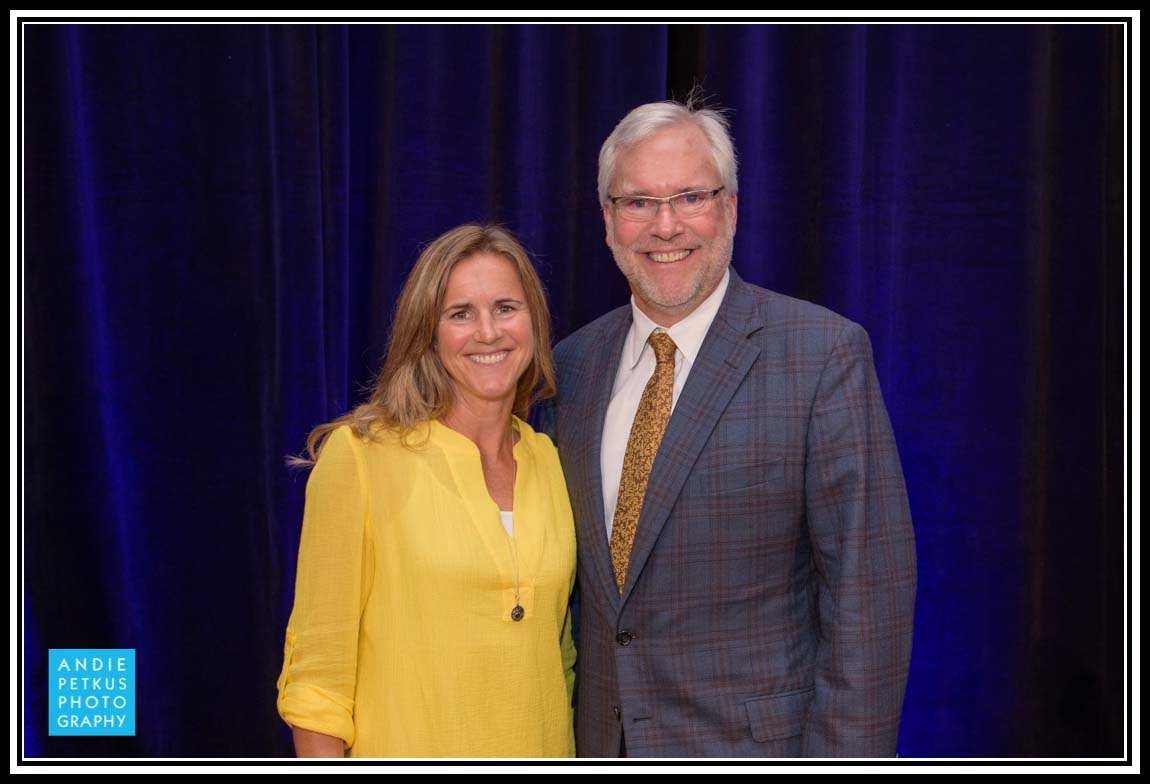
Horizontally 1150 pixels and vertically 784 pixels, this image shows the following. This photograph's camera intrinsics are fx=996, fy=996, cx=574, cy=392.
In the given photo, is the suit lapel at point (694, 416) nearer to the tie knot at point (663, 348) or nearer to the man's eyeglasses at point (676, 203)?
the tie knot at point (663, 348)

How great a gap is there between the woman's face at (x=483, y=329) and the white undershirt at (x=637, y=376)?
0.58 feet

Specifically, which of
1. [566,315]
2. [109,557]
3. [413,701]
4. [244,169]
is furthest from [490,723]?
[244,169]

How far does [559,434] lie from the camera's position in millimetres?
1799

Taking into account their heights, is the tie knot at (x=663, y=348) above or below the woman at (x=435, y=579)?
above

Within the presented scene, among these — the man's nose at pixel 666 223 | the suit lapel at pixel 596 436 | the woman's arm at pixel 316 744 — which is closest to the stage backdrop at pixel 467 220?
the suit lapel at pixel 596 436

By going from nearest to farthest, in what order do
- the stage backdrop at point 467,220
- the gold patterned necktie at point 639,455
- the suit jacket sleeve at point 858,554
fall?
the suit jacket sleeve at point 858,554, the gold patterned necktie at point 639,455, the stage backdrop at point 467,220

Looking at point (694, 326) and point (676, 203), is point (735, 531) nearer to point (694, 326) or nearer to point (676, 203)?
point (694, 326)

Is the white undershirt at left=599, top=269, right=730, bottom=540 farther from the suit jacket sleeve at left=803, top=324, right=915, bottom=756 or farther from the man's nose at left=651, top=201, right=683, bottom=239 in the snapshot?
the suit jacket sleeve at left=803, top=324, right=915, bottom=756

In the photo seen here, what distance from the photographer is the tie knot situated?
65.4 inches

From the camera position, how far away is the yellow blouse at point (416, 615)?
1.55 meters

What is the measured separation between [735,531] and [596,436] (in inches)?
11.3

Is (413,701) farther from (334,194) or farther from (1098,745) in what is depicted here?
(1098,745)

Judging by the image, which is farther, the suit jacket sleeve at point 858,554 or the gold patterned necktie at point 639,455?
the gold patterned necktie at point 639,455

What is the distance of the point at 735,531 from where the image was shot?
1.54m
